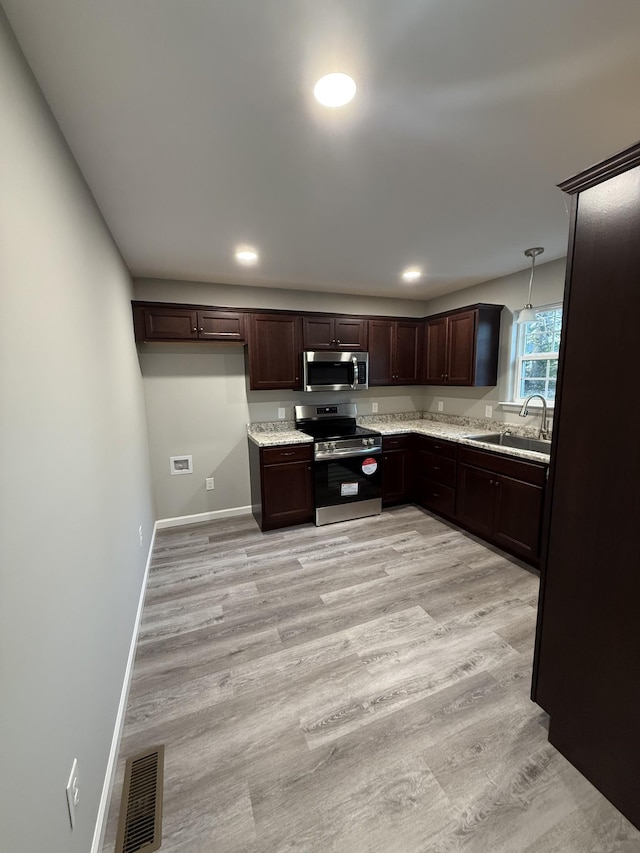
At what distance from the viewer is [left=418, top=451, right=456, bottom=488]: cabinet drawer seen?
11.6 ft

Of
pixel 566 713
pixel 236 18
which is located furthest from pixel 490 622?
pixel 236 18

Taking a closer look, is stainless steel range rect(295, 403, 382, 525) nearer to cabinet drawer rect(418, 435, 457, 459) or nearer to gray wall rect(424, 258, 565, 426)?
cabinet drawer rect(418, 435, 457, 459)

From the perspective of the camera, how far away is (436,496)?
12.5 ft

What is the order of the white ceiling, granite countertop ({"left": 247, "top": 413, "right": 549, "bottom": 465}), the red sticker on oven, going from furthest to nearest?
the red sticker on oven → granite countertop ({"left": 247, "top": 413, "right": 549, "bottom": 465}) → the white ceiling

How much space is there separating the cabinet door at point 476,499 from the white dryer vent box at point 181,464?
2.83 meters

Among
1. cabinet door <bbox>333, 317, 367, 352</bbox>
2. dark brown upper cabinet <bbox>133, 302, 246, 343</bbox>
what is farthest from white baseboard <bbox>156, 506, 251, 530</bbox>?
cabinet door <bbox>333, 317, 367, 352</bbox>

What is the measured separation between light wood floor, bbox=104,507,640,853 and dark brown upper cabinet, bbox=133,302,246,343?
2.12 metres

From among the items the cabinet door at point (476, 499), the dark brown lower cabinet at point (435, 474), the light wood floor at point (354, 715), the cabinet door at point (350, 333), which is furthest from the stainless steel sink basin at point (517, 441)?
the cabinet door at point (350, 333)

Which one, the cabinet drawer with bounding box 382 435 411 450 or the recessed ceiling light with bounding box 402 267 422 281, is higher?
the recessed ceiling light with bounding box 402 267 422 281

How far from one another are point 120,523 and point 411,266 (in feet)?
10.2

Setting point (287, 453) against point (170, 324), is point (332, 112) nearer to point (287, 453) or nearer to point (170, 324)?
point (170, 324)

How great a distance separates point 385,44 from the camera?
1042 mm

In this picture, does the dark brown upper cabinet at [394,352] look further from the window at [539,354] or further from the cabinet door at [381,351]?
the window at [539,354]

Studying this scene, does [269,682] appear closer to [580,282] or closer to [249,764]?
[249,764]
